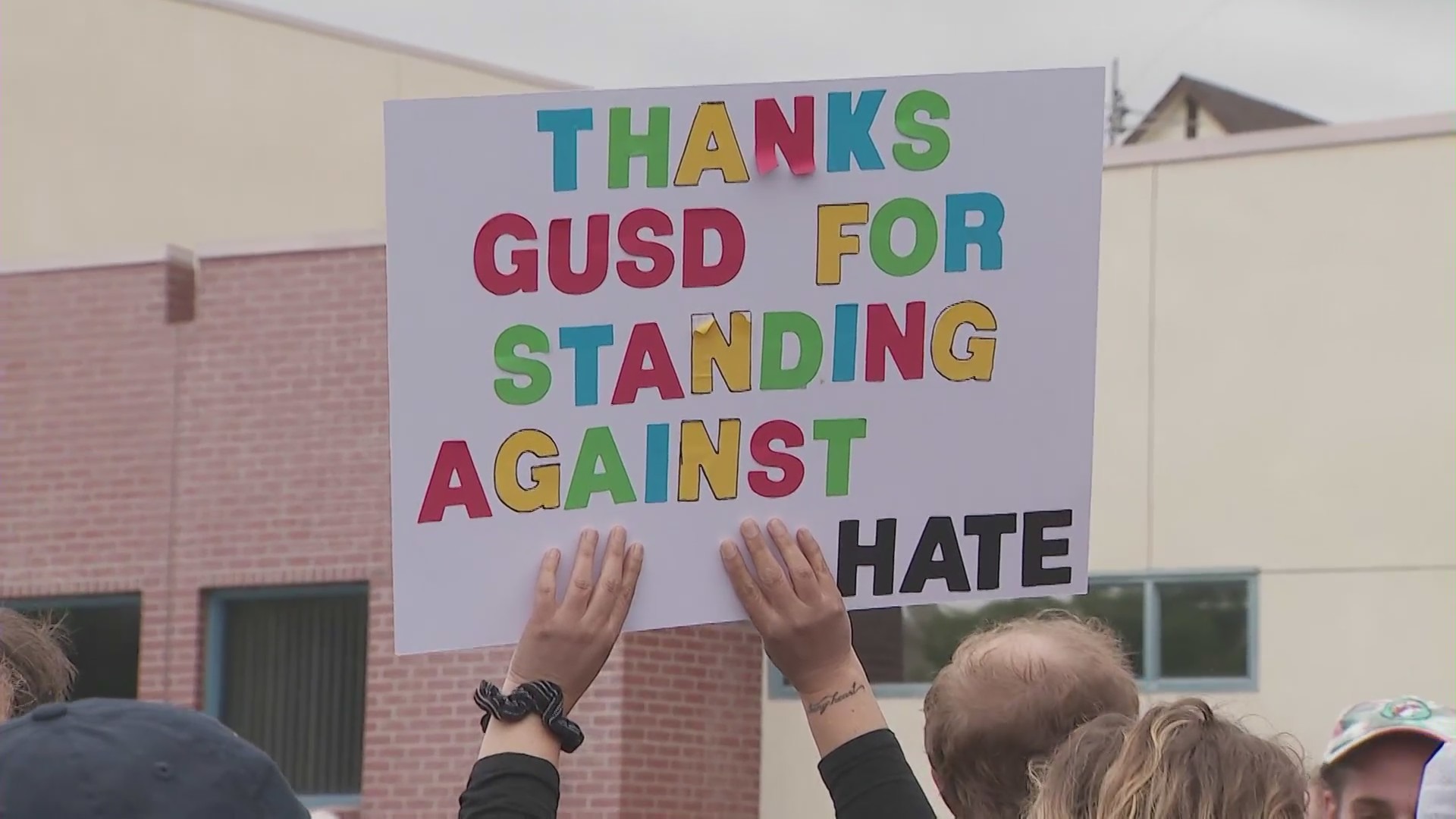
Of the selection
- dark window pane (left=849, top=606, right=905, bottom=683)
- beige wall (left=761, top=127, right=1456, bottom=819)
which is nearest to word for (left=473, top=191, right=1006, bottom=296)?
beige wall (left=761, top=127, right=1456, bottom=819)

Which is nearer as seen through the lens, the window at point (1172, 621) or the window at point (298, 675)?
the window at point (1172, 621)

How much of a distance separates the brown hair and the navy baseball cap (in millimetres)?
1788

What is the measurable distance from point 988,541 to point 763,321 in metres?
0.42

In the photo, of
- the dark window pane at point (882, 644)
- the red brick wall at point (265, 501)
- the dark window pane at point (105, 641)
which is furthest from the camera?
the dark window pane at point (105, 641)

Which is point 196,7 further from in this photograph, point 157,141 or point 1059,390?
point 1059,390

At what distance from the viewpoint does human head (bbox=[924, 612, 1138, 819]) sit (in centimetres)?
269

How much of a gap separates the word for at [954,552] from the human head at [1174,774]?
45cm

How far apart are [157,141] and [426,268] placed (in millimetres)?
13618

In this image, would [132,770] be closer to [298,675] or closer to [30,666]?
[30,666]

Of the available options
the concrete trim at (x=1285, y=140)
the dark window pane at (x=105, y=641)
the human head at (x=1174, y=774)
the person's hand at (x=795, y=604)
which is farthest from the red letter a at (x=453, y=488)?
the dark window pane at (x=105, y=641)

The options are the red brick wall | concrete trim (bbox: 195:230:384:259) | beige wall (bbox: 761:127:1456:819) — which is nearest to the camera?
beige wall (bbox: 761:127:1456:819)

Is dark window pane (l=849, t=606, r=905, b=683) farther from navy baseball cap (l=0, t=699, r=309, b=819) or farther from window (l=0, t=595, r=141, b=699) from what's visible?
navy baseball cap (l=0, t=699, r=309, b=819)

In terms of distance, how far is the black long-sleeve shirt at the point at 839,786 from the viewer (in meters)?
2.37

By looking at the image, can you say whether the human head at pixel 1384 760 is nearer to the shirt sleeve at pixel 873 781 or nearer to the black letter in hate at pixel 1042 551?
the black letter in hate at pixel 1042 551
